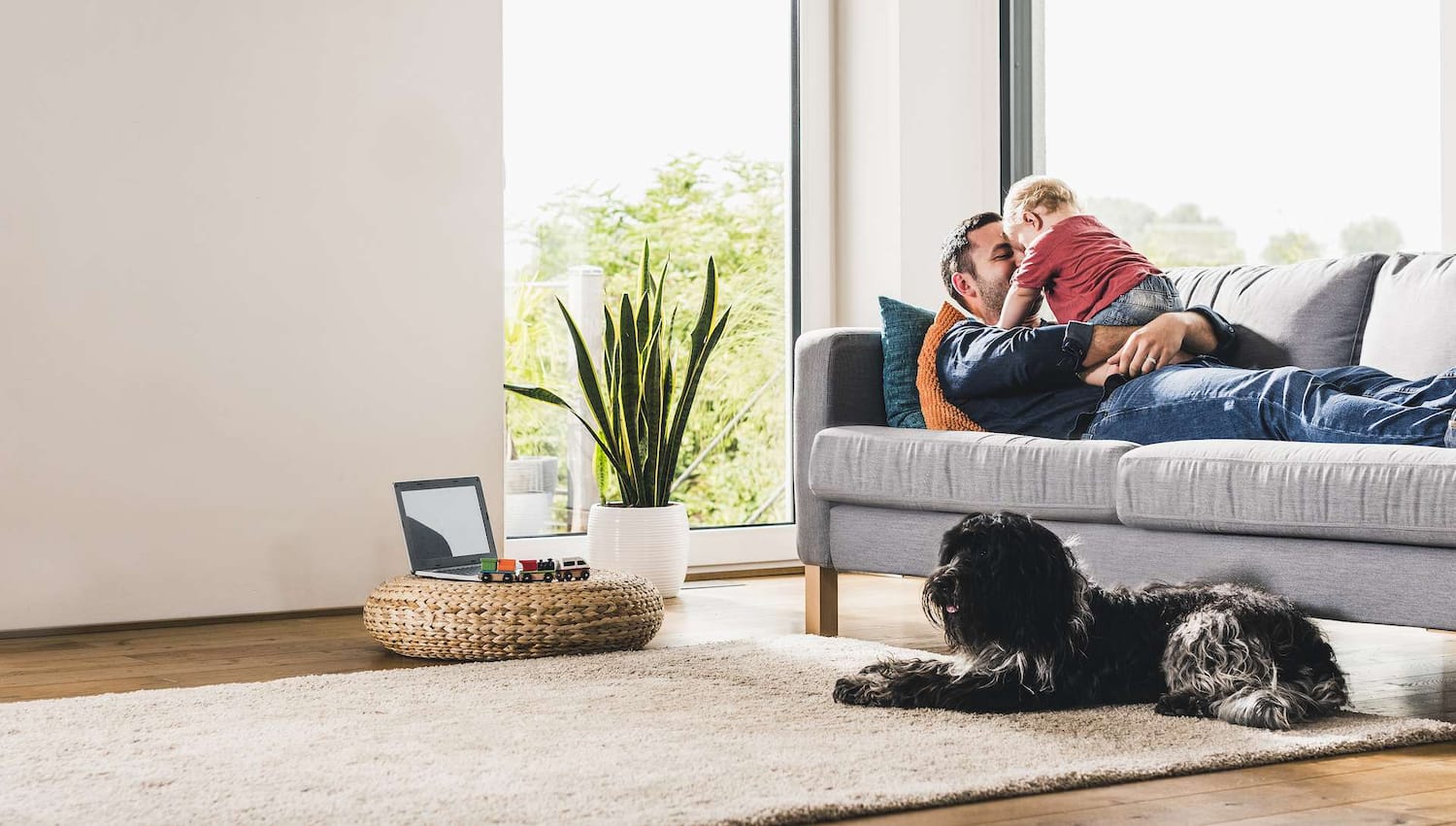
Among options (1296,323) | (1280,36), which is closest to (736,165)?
(1280,36)

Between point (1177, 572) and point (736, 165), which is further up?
point (736, 165)

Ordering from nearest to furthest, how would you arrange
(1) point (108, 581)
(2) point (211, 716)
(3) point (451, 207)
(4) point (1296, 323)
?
(2) point (211, 716), (4) point (1296, 323), (1) point (108, 581), (3) point (451, 207)

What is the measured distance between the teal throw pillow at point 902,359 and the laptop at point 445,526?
2.96ft

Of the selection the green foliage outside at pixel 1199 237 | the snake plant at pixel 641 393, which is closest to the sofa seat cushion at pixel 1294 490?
the snake plant at pixel 641 393

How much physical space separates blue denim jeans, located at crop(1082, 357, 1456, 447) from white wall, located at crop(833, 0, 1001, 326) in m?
1.81

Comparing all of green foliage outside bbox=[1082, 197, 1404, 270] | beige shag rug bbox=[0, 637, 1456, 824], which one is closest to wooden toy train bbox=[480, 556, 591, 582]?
beige shag rug bbox=[0, 637, 1456, 824]

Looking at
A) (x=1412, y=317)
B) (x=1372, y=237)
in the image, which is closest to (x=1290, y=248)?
(x=1372, y=237)

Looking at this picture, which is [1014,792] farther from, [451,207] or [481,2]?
[481,2]

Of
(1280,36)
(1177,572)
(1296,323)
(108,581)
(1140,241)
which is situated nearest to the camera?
(1177,572)

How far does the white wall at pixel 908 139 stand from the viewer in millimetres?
4680

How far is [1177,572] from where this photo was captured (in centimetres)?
251

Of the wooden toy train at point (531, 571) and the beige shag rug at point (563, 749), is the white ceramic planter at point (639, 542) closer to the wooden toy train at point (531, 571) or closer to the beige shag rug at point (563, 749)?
the wooden toy train at point (531, 571)

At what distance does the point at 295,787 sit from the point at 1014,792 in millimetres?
843

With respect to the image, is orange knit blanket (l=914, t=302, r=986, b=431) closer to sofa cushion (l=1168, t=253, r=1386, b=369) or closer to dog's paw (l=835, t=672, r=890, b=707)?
sofa cushion (l=1168, t=253, r=1386, b=369)
